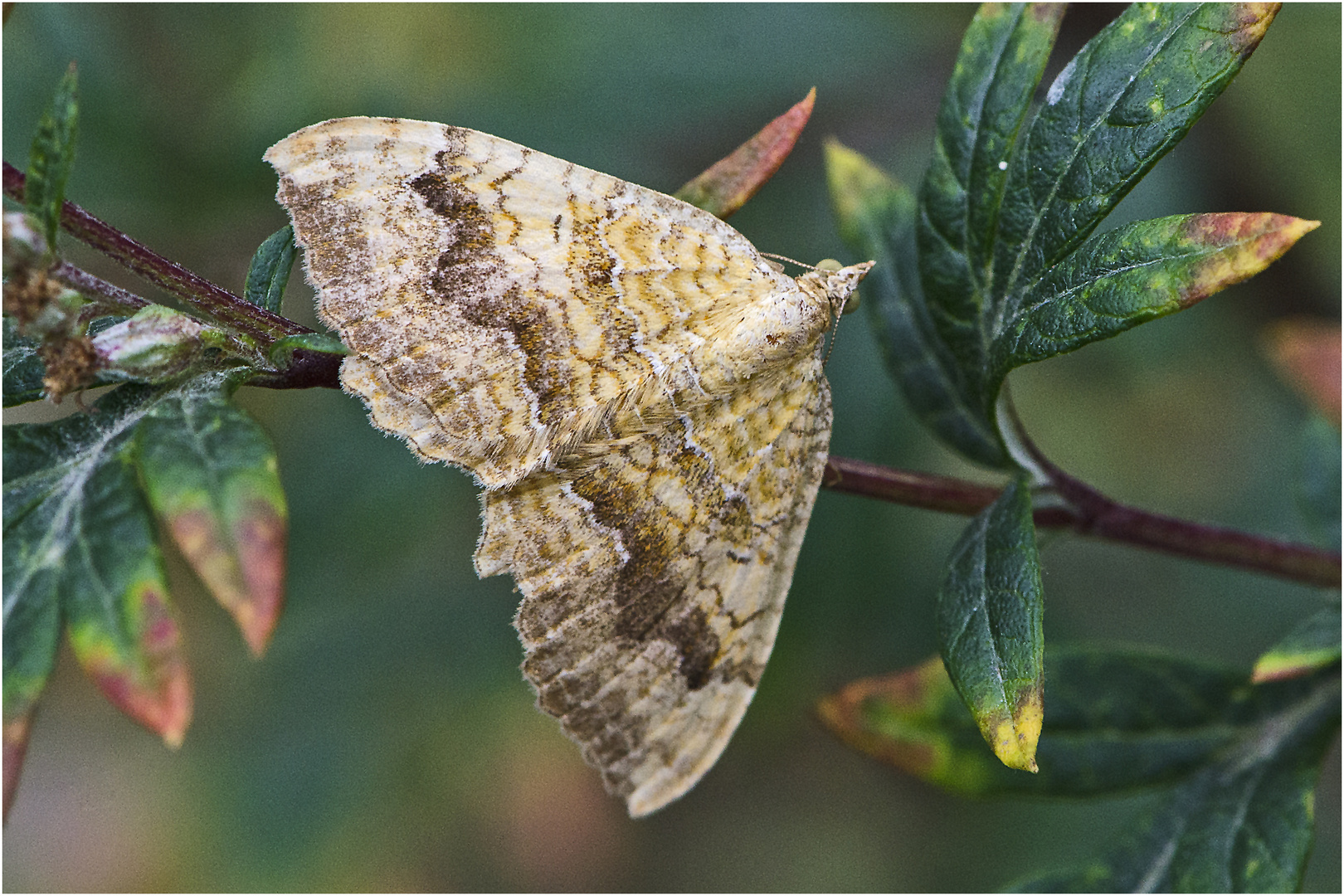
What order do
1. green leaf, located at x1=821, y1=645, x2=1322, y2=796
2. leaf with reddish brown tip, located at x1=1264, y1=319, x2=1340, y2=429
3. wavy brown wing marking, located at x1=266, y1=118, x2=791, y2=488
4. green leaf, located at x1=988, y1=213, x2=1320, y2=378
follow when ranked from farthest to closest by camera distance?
leaf with reddish brown tip, located at x1=1264, y1=319, x2=1340, y2=429 < green leaf, located at x1=821, y1=645, x2=1322, y2=796 < wavy brown wing marking, located at x1=266, y1=118, x2=791, y2=488 < green leaf, located at x1=988, y1=213, x2=1320, y2=378

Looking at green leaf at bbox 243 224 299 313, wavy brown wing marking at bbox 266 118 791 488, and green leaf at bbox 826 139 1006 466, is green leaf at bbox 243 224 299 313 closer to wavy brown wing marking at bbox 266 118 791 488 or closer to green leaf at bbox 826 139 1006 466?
wavy brown wing marking at bbox 266 118 791 488

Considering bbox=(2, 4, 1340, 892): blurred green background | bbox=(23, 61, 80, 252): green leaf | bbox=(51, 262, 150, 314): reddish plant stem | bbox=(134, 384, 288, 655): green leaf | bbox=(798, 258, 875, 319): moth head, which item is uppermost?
bbox=(23, 61, 80, 252): green leaf

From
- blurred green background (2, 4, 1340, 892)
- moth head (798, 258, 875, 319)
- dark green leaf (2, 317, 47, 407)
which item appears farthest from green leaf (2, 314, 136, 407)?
blurred green background (2, 4, 1340, 892)

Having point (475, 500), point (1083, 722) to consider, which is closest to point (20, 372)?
point (475, 500)

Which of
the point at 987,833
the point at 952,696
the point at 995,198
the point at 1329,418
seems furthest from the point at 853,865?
the point at 995,198

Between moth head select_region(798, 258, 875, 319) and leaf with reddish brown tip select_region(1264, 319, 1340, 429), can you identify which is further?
leaf with reddish brown tip select_region(1264, 319, 1340, 429)

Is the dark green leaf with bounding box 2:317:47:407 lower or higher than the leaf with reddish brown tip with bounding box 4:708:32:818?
higher
